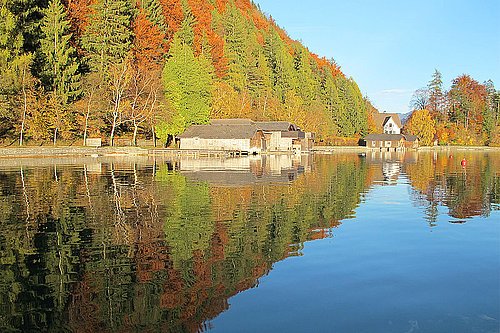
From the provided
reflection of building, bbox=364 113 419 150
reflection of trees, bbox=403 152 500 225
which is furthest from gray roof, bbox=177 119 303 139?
reflection of building, bbox=364 113 419 150

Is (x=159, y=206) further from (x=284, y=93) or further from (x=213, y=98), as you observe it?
(x=284, y=93)

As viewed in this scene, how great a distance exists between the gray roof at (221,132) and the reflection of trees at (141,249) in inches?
1993

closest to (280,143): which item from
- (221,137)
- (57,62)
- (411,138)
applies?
(221,137)

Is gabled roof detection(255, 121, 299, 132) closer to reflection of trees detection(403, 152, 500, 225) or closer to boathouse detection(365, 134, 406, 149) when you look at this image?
boathouse detection(365, 134, 406, 149)

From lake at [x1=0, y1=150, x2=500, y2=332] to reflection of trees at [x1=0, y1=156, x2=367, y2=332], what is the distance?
43 mm

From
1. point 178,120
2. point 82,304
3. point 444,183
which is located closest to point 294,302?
point 82,304

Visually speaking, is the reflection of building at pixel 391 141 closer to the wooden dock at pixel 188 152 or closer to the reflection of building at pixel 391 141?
the reflection of building at pixel 391 141

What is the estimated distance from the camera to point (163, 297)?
9156 mm

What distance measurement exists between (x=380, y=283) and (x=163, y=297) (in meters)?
5.33

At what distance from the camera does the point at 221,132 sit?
76688 mm

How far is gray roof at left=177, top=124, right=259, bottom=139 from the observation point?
7561 cm

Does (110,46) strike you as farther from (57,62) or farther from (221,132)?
(221,132)

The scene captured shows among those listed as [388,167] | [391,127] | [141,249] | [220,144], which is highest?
[391,127]

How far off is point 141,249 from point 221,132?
64598 millimetres
